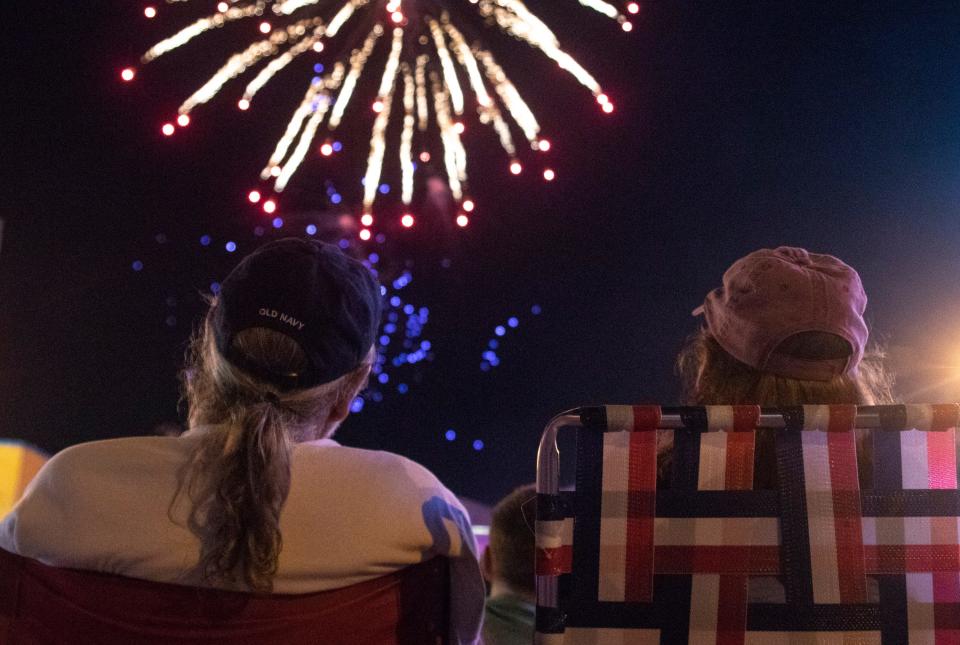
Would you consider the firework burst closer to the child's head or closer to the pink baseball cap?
the child's head

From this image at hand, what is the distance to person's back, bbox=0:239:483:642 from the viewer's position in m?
1.17

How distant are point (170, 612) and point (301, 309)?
44cm

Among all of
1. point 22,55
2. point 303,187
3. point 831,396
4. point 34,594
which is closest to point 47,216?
point 22,55

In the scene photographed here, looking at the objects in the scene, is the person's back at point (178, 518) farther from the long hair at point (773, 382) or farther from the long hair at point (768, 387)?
the long hair at point (773, 382)

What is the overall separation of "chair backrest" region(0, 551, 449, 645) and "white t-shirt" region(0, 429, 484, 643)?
2 cm

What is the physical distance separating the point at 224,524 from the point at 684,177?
15.0 feet

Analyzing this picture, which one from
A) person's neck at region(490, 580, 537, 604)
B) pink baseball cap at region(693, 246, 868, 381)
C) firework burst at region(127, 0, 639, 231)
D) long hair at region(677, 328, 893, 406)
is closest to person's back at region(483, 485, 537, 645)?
person's neck at region(490, 580, 537, 604)

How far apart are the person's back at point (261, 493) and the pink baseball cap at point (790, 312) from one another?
0.53m

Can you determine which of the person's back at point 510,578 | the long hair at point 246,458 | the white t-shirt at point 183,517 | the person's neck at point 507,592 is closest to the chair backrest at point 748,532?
the white t-shirt at point 183,517

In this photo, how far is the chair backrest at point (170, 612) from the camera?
46.4 inches

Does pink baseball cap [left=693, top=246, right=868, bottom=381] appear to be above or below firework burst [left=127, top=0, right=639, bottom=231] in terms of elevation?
below

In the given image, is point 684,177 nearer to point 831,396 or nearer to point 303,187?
point 303,187

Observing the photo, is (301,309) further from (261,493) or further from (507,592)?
(507,592)

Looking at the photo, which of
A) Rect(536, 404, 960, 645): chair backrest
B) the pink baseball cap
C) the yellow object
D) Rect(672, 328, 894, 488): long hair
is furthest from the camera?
the yellow object
